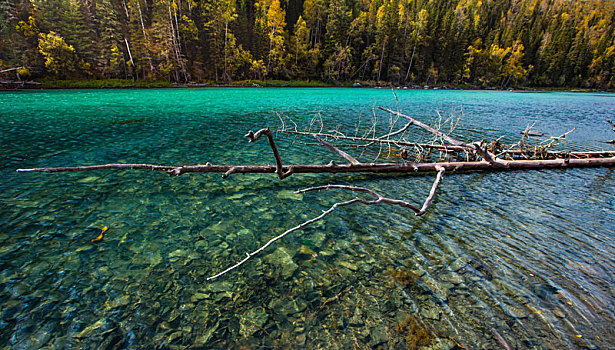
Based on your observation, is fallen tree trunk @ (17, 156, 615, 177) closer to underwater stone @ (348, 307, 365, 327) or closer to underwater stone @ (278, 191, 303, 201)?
underwater stone @ (278, 191, 303, 201)

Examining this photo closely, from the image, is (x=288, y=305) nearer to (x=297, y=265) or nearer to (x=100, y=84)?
(x=297, y=265)

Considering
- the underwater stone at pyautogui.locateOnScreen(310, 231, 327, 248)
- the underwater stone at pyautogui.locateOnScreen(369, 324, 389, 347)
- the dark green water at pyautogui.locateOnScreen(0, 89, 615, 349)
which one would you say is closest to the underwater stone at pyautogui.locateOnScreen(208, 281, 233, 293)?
the dark green water at pyautogui.locateOnScreen(0, 89, 615, 349)

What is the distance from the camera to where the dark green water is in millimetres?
3053

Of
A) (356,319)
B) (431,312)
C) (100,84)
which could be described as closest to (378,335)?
(356,319)

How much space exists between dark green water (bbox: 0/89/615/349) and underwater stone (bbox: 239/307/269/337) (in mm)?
15

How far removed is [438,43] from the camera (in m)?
94.4

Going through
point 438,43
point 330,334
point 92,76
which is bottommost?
point 330,334

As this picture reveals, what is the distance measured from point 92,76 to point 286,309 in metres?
72.3

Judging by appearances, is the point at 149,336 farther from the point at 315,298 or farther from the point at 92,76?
the point at 92,76

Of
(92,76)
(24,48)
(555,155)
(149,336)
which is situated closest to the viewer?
(149,336)

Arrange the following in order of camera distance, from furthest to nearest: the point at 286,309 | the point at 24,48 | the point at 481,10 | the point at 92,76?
the point at 481,10 < the point at 92,76 < the point at 24,48 < the point at 286,309

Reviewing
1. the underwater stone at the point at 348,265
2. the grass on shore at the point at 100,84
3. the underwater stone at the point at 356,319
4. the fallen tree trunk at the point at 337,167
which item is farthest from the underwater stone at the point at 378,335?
the grass on shore at the point at 100,84

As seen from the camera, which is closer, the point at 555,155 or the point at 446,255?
the point at 446,255

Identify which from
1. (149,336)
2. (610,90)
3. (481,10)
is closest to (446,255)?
(149,336)
